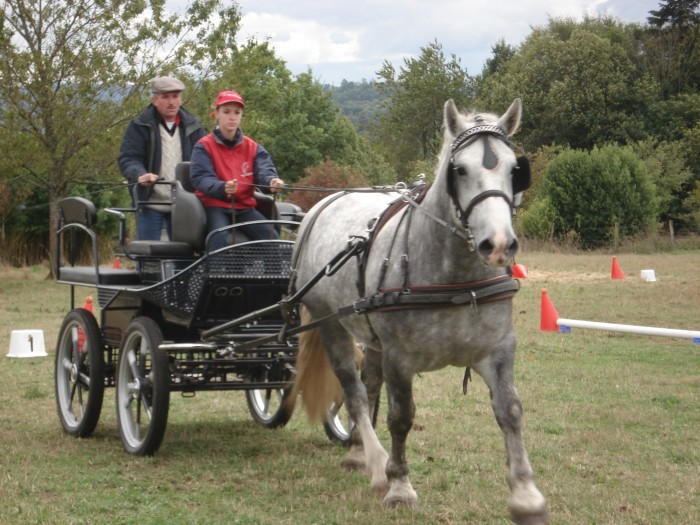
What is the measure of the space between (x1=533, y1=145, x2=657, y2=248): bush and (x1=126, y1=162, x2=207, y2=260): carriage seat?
29.0m

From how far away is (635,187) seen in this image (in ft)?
117

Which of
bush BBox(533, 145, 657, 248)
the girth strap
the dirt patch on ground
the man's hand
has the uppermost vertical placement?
bush BBox(533, 145, 657, 248)

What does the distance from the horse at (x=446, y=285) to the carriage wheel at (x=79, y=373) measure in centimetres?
203

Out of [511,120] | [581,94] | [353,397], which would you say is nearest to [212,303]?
[353,397]

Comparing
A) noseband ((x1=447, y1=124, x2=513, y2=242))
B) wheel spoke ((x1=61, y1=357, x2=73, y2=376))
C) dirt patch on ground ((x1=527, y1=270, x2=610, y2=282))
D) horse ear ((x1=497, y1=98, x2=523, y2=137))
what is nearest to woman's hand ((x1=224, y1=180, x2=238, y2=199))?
wheel spoke ((x1=61, y1=357, x2=73, y2=376))

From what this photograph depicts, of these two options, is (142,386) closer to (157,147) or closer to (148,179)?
(148,179)

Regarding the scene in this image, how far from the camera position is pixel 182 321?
6301mm

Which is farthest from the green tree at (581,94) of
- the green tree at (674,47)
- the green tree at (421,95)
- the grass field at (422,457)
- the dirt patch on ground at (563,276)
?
the grass field at (422,457)

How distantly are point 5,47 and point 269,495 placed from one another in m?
17.8

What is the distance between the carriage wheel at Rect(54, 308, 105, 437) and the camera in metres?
6.76

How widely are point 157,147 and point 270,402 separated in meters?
2.21

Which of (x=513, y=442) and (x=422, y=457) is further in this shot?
(x=422, y=457)

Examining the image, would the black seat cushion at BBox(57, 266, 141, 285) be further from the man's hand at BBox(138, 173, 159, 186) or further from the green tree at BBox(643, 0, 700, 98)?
the green tree at BBox(643, 0, 700, 98)

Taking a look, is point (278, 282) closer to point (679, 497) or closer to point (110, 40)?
point (679, 497)
